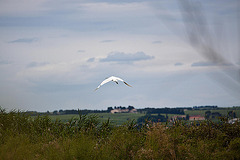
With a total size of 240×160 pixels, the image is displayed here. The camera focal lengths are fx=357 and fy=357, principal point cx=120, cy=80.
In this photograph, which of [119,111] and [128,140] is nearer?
[128,140]

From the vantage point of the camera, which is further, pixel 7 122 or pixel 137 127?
pixel 7 122

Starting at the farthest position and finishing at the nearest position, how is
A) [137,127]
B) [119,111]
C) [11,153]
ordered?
[119,111], [137,127], [11,153]

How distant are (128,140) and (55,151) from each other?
282 cm

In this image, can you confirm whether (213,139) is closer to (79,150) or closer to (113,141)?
(113,141)

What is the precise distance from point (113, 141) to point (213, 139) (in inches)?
151

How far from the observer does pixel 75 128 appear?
16.7m

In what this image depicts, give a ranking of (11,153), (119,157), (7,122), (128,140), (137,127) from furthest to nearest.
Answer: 1. (7,122)
2. (137,127)
3. (128,140)
4. (119,157)
5. (11,153)

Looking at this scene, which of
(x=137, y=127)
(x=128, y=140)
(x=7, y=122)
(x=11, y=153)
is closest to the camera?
(x=11, y=153)

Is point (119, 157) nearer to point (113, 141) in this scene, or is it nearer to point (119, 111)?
point (113, 141)

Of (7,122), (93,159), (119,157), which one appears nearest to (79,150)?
(93,159)

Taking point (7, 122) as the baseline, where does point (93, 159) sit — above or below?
below

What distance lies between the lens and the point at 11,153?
11.4 m

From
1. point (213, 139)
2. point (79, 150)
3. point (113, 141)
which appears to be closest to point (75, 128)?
point (113, 141)

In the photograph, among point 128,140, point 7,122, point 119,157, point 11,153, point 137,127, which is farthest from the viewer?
point 7,122
